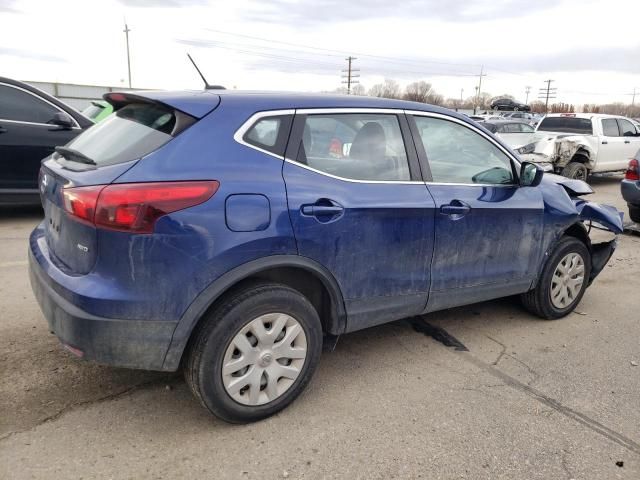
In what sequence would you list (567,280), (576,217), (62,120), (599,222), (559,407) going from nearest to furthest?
(559,407) → (576,217) → (567,280) → (599,222) → (62,120)

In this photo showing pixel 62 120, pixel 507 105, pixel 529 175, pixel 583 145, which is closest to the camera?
pixel 529 175

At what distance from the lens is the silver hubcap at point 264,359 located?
264 centimetres

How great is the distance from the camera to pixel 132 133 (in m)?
2.74

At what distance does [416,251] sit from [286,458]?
4.69ft

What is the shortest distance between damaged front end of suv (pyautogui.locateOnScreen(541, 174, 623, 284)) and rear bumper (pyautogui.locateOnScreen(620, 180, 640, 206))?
362cm

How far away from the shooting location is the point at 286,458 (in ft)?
8.35

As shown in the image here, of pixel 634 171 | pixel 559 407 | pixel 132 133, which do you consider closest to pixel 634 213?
pixel 634 171

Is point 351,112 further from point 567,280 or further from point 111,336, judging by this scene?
point 567,280

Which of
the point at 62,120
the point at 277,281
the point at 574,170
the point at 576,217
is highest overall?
the point at 62,120

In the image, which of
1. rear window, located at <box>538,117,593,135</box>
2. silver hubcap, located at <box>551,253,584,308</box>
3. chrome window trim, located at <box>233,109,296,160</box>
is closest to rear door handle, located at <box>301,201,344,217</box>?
chrome window trim, located at <box>233,109,296,160</box>

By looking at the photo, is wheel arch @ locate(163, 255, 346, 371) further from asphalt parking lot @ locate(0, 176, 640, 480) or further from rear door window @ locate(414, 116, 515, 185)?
rear door window @ locate(414, 116, 515, 185)

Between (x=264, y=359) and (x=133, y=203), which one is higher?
(x=133, y=203)

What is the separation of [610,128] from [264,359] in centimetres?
1338

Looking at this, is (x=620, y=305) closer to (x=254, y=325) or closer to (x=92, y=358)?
(x=254, y=325)
